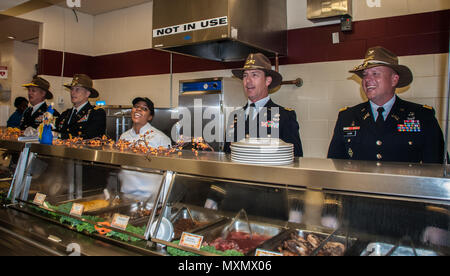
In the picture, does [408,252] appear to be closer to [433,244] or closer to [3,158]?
[433,244]

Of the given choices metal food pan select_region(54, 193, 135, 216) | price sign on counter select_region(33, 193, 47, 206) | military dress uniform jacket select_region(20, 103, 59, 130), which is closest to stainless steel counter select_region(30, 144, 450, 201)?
metal food pan select_region(54, 193, 135, 216)

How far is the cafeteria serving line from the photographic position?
1451mm

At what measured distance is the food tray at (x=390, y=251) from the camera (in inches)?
52.3

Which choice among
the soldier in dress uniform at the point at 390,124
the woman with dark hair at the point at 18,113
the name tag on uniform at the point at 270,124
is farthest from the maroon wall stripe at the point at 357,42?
the woman with dark hair at the point at 18,113

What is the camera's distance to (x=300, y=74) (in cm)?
407

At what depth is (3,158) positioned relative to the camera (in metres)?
2.91

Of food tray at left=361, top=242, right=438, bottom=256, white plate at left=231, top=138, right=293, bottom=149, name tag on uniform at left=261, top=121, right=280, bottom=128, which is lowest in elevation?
food tray at left=361, top=242, right=438, bottom=256

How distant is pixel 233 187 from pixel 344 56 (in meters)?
2.68

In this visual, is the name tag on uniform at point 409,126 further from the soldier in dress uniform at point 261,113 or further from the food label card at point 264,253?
the food label card at point 264,253

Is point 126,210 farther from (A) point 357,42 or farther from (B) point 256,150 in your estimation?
(A) point 357,42

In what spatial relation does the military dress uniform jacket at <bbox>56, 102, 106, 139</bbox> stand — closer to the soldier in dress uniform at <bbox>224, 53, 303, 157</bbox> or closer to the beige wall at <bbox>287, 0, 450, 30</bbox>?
the soldier in dress uniform at <bbox>224, 53, 303, 157</bbox>

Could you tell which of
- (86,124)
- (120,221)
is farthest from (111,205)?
(86,124)

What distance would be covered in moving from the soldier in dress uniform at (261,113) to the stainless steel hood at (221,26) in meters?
0.44

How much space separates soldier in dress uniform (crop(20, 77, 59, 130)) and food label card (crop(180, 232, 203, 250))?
4.41 metres
